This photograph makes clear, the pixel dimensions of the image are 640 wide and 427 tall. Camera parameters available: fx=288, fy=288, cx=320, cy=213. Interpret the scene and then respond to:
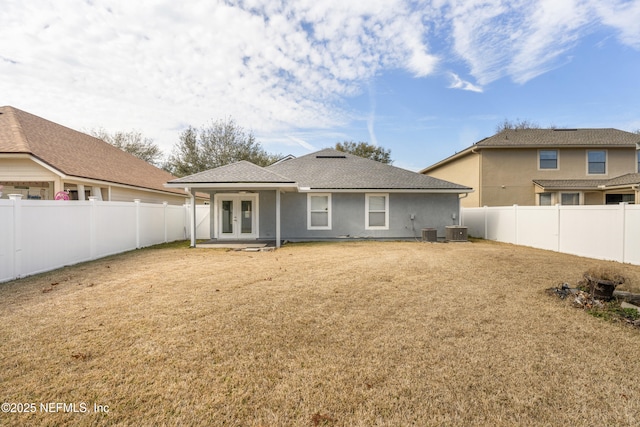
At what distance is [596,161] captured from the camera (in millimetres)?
17859

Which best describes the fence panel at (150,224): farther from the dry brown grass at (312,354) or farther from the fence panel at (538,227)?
the fence panel at (538,227)

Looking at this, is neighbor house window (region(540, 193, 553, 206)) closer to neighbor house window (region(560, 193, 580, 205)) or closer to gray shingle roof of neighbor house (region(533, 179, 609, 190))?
neighbor house window (region(560, 193, 580, 205))

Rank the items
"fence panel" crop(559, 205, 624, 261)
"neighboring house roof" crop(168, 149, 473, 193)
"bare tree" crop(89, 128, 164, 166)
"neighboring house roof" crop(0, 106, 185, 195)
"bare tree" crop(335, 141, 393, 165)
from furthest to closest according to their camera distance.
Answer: "bare tree" crop(335, 141, 393, 165) → "bare tree" crop(89, 128, 164, 166) → "neighboring house roof" crop(168, 149, 473, 193) → "neighboring house roof" crop(0, 106, 185, 195) → "fence panel" crop(559, 205, 624, 261)

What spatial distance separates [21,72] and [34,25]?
6631mm

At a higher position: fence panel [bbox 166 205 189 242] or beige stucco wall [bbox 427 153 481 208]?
beige stucco wall [bbox 427 153 481 208]

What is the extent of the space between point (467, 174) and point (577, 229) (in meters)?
10.6

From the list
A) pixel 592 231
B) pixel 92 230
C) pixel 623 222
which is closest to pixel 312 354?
pixel 92 230

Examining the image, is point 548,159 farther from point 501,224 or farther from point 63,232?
point 63,232

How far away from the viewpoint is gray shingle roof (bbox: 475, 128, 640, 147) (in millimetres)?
17438

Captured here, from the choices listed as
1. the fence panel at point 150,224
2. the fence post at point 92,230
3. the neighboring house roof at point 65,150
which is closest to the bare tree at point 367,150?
the neighboring house roof at point 65,150

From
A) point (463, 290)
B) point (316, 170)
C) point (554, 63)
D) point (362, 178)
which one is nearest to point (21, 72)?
point (316, 170)

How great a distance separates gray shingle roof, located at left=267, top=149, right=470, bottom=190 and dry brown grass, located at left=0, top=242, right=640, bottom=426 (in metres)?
8.88

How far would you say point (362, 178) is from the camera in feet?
49.6

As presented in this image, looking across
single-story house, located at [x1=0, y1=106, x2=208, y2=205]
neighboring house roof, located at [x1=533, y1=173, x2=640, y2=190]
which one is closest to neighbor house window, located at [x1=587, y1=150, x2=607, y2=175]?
neighboring house roof, located at [x1=533, y1=173, x2=640, y2=190]
